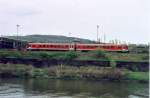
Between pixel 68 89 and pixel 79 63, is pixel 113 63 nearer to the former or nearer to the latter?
pixel 79 63

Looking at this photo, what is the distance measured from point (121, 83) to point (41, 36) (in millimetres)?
82379

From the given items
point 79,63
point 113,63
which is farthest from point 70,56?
point 113,63

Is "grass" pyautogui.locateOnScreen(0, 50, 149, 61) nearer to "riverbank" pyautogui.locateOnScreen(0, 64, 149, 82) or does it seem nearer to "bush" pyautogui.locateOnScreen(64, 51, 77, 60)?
"bush" pyautogui.locateOnScreen(64, 51, 77, 60)

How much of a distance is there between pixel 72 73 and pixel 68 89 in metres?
13.1

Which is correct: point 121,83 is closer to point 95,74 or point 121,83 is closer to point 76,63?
point 95,74

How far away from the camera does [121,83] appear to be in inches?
2205

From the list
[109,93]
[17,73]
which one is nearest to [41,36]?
[17,73]

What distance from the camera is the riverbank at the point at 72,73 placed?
5971 cm

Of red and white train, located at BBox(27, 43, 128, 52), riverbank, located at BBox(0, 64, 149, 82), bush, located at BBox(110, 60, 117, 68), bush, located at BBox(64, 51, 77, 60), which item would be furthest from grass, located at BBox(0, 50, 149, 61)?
red and white train, located at BBox(27, 43, 128, 52)

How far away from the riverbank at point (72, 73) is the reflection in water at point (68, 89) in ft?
9.75

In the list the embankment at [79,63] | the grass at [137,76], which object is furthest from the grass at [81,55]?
the grass at [137,76]

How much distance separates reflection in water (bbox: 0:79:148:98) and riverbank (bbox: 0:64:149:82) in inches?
117

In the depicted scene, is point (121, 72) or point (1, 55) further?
point (1, 55)

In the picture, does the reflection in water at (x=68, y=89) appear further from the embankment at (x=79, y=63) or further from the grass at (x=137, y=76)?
the embankment at (x=79, y=63)
